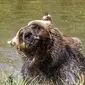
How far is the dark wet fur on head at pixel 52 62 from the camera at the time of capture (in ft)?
23.0

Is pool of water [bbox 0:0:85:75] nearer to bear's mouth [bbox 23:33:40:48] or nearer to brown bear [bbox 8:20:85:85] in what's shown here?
brown bear [bbox 8:20:85:85]

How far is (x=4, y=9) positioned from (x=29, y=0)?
7.02ft

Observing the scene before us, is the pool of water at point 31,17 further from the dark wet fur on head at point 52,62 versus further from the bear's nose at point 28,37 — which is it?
the bear's nose at point 28,37

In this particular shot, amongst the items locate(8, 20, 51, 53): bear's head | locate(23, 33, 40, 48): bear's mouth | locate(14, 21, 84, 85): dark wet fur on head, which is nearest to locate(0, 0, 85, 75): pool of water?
locate(14, 21, 84, 85): dark wet fur on head

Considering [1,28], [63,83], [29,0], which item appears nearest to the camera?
[63,83]

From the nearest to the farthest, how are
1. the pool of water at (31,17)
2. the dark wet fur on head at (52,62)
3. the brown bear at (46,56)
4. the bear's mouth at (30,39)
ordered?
1. the bear's mouth at (30,39)
2. the brown bear at (46,56)
3. the dark wet fur on head at (52,62)
4. the pool of water at (31,17)

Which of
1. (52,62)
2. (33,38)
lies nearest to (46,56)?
(52,62)

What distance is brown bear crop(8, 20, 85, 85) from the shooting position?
22.3 ft

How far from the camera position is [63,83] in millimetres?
7281

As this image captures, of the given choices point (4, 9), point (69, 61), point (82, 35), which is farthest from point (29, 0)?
point (69, 61)

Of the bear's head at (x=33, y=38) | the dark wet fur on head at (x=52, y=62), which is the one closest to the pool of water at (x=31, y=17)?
the dark wet fur on head at (x=52, y=62)

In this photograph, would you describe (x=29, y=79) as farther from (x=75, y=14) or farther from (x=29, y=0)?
(x=29, y=0)

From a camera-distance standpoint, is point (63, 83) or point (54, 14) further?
point (54, 14)

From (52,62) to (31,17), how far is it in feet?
28.7
